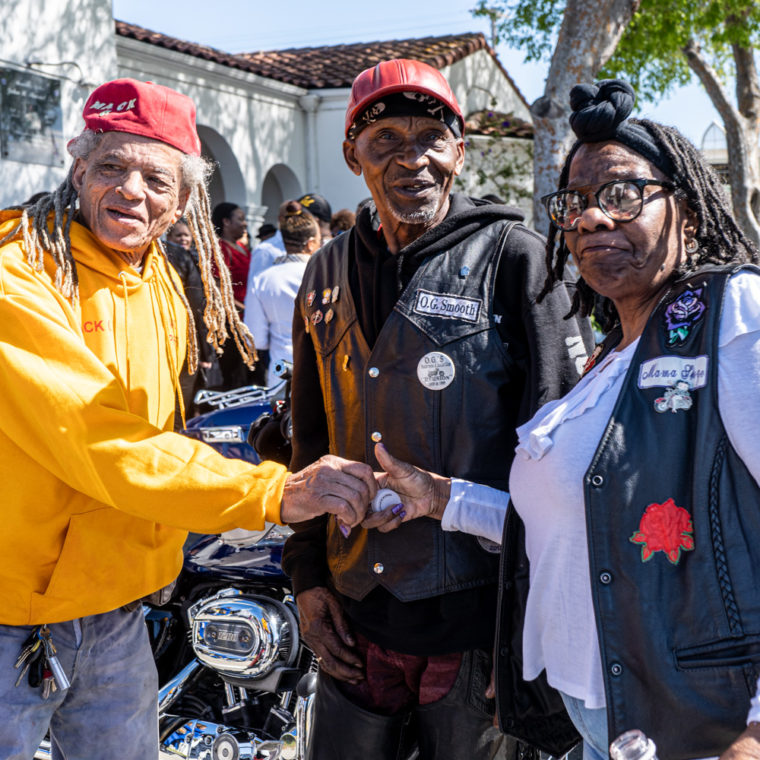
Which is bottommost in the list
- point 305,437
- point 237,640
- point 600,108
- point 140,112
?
point 237,640

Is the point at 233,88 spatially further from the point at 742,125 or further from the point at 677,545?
the point at 677,545

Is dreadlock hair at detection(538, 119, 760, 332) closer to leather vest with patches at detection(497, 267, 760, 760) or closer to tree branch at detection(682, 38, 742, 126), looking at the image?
leather vest with patches at detection(497, 267, 760, 760)

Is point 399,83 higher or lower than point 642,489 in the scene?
higher

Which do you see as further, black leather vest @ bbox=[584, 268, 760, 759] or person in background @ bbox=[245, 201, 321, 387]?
person in background @ bbox=[245, 201, 321, 387]

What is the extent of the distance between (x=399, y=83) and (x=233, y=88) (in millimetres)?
13143

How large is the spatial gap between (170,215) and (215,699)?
1960mm

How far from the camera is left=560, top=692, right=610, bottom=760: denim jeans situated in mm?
1725

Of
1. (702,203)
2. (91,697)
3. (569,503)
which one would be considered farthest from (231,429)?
(702,203)

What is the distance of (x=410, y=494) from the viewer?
2.18 metres

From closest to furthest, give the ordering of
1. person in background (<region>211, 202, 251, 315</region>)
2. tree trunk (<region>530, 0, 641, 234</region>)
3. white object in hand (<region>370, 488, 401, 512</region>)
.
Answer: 1. white object in hand (<region>370, 488, 401, 512</region>)
2. tree trunk (<region>530, 0, 641, 234</region>)
3. person in background (<region>211, 202, 251, 315</region>)

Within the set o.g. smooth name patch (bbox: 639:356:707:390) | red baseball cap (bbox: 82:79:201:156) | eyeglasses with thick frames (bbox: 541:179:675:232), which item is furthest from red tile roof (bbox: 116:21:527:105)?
o.g. smooth name patch (bbox: 639:356:707:390)

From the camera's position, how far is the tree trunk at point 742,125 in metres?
12.9

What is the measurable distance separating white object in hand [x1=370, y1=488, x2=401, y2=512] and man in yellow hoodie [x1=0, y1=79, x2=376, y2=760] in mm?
44

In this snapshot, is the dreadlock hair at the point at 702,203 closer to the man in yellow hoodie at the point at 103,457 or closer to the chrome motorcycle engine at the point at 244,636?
the man in yellow hoodie at the point at 103,457
